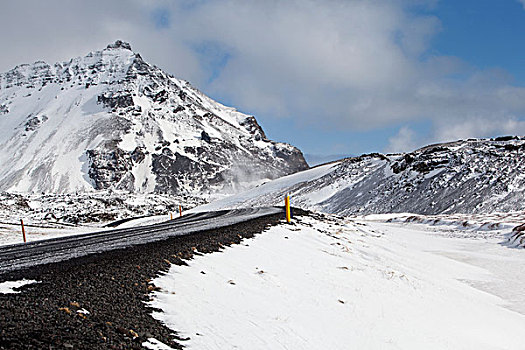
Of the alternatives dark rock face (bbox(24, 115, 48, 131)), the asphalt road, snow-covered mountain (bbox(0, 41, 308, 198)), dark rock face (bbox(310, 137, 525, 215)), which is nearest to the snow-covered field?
the asphalt road

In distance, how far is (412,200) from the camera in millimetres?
38844

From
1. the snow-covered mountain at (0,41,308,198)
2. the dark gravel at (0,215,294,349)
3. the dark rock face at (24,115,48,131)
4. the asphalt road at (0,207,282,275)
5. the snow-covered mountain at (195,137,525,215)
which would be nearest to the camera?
the dark gravel at (0,215,294,349)

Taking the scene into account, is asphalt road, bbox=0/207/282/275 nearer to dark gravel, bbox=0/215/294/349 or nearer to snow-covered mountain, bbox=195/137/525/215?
dark gravel, bbox=0/215/294/349

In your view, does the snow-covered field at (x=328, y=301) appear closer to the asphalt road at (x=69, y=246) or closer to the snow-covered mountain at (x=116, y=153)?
the asphalt road at (x=69, y=246)

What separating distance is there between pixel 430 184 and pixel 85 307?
40473 millimetres

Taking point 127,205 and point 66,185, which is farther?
point 66,185

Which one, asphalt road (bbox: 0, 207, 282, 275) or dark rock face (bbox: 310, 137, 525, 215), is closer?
asphalt road (bbox: 0, 207, 282, 275)

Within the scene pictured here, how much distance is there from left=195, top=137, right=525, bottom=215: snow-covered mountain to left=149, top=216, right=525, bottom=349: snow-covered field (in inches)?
909

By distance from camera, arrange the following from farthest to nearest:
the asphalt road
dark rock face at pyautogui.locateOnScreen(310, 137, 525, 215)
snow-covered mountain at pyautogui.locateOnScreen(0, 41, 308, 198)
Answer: snow-covered mountain at pyautogui.locateOnScreen(0, 41, 308, 198), dark rock face at pyautogui.locateOnScreen(310, 137, 525, 215), the asphalt road

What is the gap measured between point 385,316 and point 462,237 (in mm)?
17905

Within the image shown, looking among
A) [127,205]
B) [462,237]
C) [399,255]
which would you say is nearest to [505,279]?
[399,255]

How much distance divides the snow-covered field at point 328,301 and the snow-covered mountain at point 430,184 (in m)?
23.1

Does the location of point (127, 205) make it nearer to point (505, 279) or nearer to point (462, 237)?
point (462, 237)

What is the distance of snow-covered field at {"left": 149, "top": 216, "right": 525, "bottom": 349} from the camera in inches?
190
